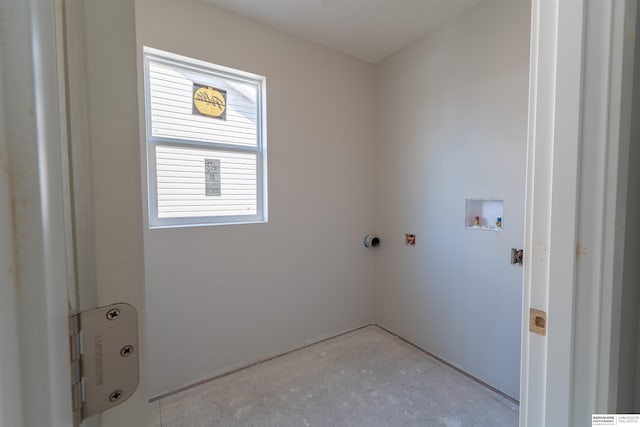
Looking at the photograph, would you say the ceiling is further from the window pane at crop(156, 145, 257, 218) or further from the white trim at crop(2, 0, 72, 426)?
the white trim at crop(2, 0, 72, 426)

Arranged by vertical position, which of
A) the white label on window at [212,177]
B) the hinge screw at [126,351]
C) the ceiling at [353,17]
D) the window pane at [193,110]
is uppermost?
the ceiling at [353,17]

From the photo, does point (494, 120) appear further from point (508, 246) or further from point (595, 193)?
point (595, 193)

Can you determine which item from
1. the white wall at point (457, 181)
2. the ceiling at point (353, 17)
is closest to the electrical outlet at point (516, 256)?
the white wall at point (457, 181)

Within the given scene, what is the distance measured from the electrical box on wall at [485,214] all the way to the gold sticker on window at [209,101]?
201cm

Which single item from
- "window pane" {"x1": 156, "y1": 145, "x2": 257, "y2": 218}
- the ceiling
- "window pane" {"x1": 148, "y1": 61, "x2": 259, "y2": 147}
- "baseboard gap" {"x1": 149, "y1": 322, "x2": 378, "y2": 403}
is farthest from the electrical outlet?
"window pane" {"x1": 148, "y1": 61, "x2": 259, "y2": 147}

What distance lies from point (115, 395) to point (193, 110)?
204cm

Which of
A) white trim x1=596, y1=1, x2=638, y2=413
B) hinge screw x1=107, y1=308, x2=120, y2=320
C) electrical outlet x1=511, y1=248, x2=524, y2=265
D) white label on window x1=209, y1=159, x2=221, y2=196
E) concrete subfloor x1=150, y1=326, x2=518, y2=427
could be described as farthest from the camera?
white label on window x1=209, y1=159, x2=221, y2=196

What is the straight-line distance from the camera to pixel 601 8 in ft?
1.96

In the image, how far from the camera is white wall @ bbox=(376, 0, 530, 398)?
182 cm

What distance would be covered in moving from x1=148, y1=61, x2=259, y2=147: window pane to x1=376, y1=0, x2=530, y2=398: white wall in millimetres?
1339

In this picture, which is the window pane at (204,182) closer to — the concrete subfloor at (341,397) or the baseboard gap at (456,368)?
the concrete subfloor at (341,397)

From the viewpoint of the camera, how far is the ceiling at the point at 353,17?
194 cm

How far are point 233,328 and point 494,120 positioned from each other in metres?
2.44

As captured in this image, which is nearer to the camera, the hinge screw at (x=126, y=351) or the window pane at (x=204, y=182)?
the hinge screw at (x=126, y=351)
